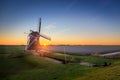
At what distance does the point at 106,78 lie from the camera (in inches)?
706

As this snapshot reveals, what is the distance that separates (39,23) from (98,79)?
43.1 meters

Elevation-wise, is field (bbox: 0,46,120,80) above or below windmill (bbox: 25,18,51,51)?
below

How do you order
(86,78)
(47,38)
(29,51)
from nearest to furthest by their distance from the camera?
(86,78) < (29,51) < (47,38)

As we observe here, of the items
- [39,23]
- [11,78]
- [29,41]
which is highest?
[39,23]

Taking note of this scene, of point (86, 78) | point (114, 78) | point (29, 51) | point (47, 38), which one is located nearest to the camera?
point (114, 78)

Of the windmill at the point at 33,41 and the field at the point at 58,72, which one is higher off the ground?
the windmill at the point at 33,41

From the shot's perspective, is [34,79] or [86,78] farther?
[34,79]

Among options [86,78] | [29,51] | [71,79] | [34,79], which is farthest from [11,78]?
[29,51]

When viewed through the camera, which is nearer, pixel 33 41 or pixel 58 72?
pixel 58 72

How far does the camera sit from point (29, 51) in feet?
169

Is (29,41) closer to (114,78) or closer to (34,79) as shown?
(34,79)

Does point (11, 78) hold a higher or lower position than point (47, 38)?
lower

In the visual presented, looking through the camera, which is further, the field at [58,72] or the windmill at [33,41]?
the windmill at [33,41]

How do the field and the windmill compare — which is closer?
the field
